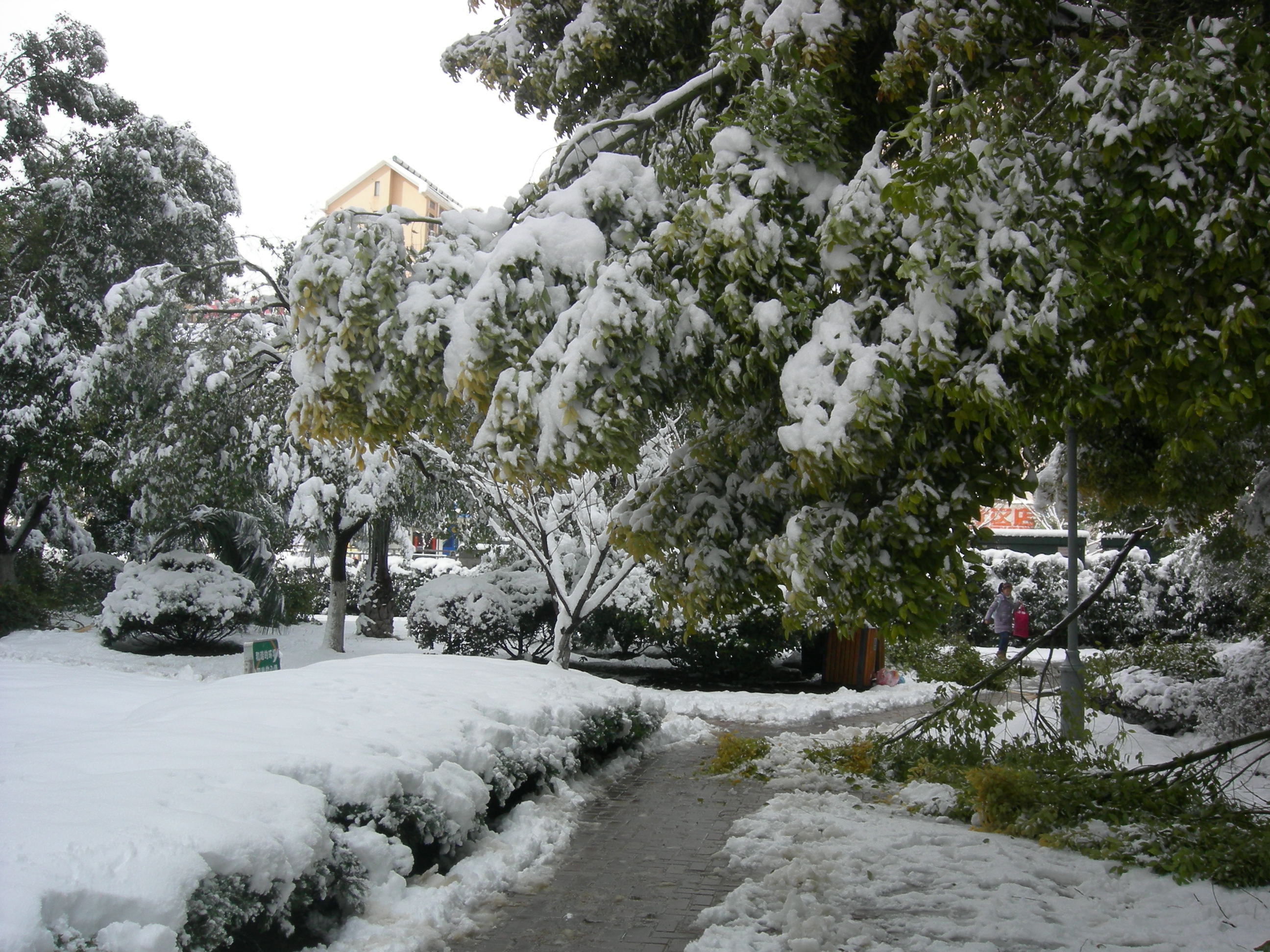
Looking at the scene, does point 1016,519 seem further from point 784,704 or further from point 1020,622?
point 784,704

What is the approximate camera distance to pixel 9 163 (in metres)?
16.9

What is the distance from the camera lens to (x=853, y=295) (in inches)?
162

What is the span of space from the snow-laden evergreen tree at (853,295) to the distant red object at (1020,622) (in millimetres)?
14579

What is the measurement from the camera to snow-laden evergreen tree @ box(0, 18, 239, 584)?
1559 centimetres

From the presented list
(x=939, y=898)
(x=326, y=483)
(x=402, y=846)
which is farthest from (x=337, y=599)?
(x=939, y=898)

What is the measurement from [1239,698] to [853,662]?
6.72 metres

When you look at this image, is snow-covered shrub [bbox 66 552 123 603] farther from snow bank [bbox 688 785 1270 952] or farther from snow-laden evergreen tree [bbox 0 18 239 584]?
snow bank [bbox 688 785 1270 952]

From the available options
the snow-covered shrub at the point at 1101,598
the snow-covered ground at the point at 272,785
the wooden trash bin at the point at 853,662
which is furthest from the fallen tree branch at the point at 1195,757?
the snow-covered shrub at the point at 1101,598

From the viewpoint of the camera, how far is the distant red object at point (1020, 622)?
1827cm

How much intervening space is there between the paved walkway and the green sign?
3.72m

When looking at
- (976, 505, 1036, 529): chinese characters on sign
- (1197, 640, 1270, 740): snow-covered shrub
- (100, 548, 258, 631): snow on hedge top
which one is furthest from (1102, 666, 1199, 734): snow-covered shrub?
(976, 505, 1036, 529): chinese characters on sign

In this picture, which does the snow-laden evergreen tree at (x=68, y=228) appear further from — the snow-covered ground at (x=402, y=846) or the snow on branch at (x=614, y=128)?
the snow on branch at (x=614, y=128)

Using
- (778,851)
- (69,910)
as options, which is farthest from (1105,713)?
(69,910)

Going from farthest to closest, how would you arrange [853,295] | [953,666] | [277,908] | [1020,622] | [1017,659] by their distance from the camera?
[1020,622] → [953,666] → [1017,659] → [853,295] → [277,908]
